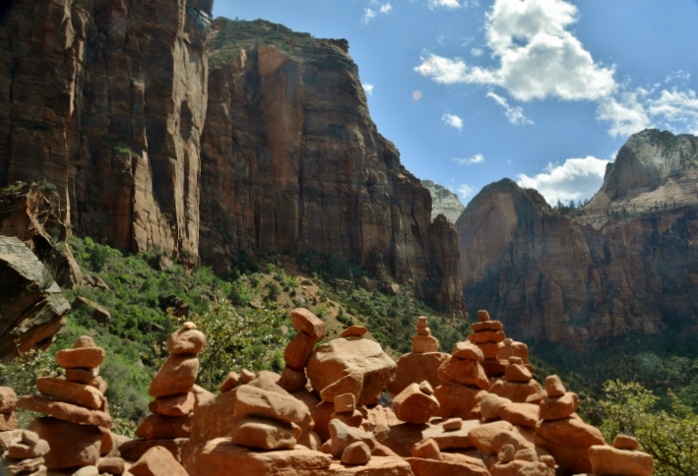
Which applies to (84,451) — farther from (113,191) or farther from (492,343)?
(113,191)

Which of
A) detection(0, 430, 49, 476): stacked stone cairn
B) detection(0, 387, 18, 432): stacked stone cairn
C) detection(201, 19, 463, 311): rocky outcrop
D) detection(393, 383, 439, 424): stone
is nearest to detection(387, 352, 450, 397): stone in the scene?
detection(393, 383, 439, 424): stone

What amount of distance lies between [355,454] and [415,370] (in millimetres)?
8845

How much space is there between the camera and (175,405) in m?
11.0

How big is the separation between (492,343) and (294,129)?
8110cm

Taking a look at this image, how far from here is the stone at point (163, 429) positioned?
35.6 ft

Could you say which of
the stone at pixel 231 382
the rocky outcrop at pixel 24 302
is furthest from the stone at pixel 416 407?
the rocky outcrop at pixel 24 302

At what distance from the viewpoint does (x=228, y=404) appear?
384 inches

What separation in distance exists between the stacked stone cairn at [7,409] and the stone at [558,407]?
8.26 metres

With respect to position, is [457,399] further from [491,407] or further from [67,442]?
[67,442]

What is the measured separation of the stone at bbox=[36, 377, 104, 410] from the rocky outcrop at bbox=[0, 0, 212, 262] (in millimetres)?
41062

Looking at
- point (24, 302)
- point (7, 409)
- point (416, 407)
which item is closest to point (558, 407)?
point (416, 407)

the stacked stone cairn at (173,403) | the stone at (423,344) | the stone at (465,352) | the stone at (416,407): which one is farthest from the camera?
the stone at (423,344)

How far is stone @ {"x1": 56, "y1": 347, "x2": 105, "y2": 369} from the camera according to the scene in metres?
10.1

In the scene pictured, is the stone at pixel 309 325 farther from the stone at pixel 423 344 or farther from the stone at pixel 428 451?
the stone at pixel 428 451
